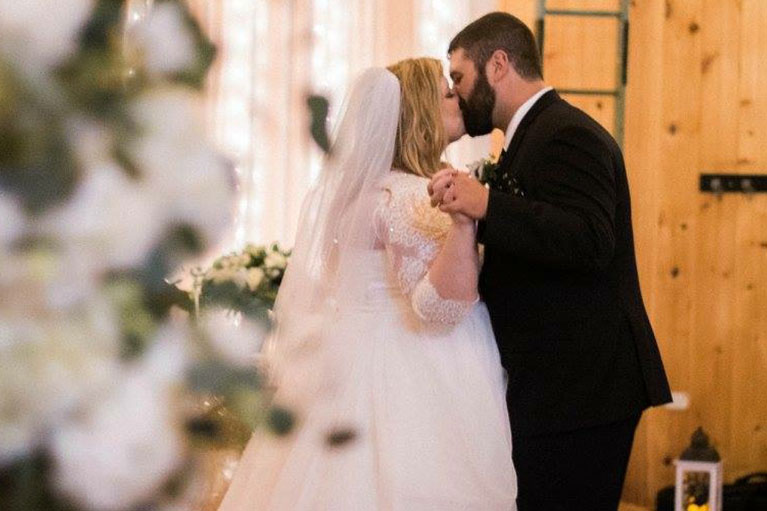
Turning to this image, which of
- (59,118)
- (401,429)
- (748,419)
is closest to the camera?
(59,118)

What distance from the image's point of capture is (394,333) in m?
3.00

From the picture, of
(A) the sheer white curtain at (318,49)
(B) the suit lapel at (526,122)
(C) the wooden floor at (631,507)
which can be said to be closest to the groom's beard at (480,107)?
(B) the suit lapel at (526,122)

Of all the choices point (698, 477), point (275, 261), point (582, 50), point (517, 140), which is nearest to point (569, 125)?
point (517, 140)

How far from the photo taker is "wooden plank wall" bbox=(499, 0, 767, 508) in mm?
5316

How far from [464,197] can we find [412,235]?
37 centimetres

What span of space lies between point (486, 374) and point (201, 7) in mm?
2511

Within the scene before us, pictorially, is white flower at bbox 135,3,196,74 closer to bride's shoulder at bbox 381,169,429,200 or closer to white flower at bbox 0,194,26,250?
white flower at bbox 0,194,26,250

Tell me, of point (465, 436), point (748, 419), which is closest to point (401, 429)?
point (465, 436)

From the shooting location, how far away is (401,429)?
291 centimetres

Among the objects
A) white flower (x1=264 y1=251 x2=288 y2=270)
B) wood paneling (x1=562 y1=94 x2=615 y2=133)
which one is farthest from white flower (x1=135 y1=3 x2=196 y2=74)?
wood paneling (x1=562 y1=94 x2=615 y2=133)

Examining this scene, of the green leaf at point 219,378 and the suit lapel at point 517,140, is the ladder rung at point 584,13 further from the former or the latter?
the green leaf at point 219,378

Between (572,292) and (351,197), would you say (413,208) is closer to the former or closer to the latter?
(351,197)

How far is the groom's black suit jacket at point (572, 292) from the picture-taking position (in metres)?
2.62

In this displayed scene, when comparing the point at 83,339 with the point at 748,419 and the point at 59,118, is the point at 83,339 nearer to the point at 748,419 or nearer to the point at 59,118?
the point at 59,118
